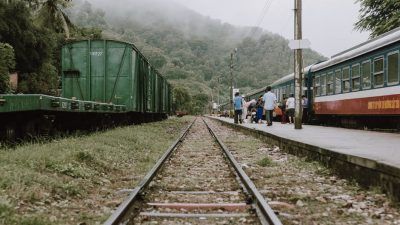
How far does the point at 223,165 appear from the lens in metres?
9.73

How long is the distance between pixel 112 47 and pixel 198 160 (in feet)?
33.5

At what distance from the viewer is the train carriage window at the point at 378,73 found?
49.6ft

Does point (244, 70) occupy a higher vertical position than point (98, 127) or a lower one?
higher

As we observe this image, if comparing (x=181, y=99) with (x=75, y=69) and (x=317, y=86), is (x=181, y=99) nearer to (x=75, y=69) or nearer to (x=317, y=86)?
(x=317, y=86)

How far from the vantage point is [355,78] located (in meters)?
17.7

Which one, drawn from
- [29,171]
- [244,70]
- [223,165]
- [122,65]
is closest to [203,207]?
[29,171]

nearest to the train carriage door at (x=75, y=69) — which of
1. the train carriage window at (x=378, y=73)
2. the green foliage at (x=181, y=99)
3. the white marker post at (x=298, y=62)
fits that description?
the white marker post at (x=298, y=62)

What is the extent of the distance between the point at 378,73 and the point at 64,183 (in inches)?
461

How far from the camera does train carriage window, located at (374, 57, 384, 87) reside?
15.1m

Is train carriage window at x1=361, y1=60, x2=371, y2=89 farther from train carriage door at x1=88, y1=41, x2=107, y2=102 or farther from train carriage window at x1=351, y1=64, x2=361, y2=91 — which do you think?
train carriage door at x1=88, y1=41, x2=107, y2=102

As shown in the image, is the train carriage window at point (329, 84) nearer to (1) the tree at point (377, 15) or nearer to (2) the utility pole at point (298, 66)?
(2) the utility pole at point (298, 66)

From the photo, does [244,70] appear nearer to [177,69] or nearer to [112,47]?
[177,69]

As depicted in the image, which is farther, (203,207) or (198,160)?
(198,160)

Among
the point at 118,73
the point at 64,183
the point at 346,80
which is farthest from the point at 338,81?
the point at 64,183
